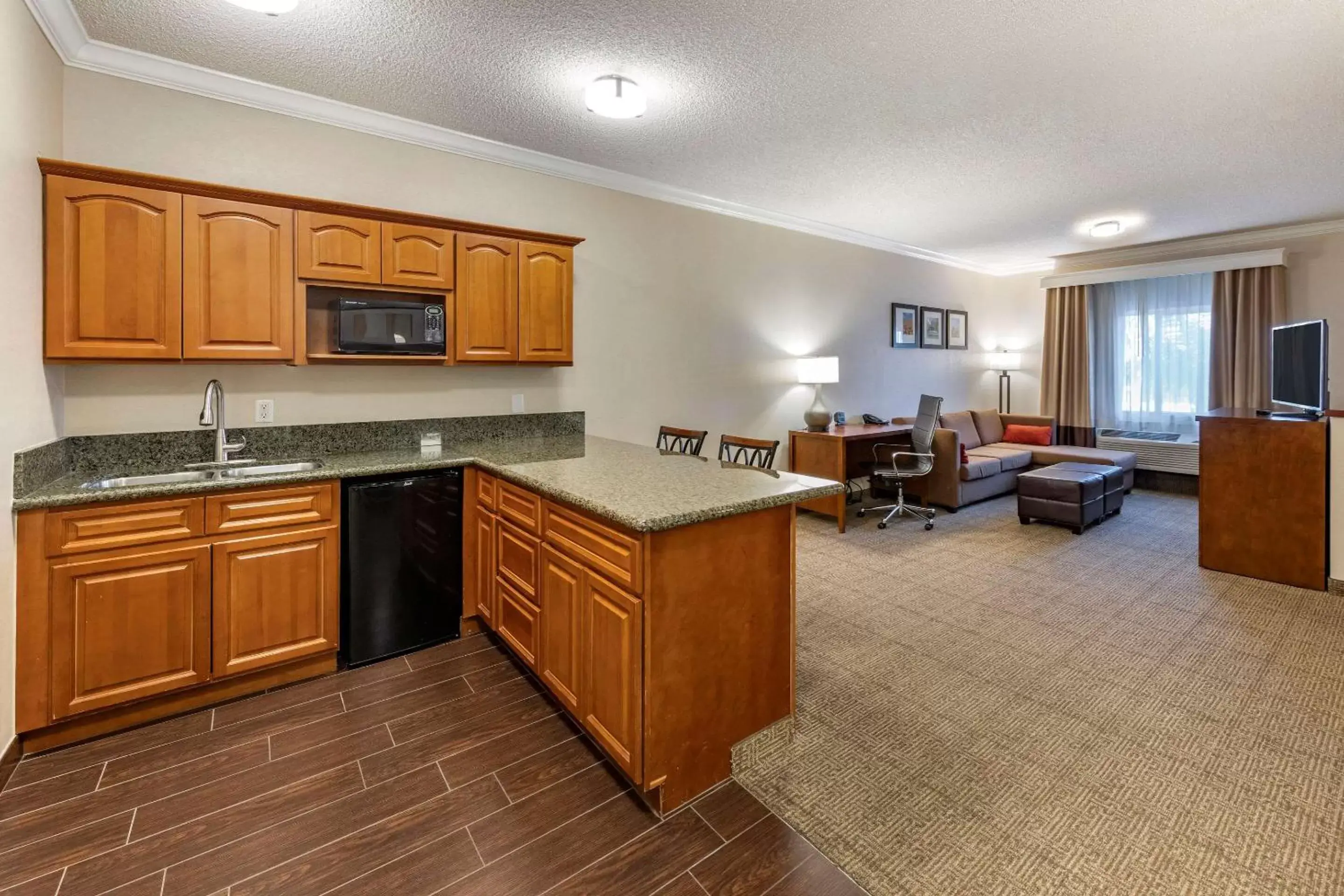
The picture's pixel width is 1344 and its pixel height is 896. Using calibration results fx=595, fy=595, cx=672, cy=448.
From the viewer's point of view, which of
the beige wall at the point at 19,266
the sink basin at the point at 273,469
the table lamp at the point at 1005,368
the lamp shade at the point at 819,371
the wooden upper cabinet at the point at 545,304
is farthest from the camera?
the table lamp at the point at 1005,368

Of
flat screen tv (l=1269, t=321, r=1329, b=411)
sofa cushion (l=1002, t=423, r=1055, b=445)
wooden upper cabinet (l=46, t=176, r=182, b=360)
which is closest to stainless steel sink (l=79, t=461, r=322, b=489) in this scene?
wooden upper cabinet (l=46, t=176, r=182, b=360)

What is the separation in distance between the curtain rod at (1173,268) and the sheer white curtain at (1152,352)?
0.17m

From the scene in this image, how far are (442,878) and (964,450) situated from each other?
566cm

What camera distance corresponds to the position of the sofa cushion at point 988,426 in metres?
6.68

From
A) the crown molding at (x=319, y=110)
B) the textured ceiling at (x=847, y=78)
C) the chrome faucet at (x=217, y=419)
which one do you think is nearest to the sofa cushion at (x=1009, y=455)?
the textured ceiling at (x=847, y=78)

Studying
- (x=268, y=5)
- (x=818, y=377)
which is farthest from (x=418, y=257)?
(x=818, y=377)

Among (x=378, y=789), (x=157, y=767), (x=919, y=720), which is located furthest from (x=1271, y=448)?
(x=157, y=767)

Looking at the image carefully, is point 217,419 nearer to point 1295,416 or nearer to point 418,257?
point 418,257

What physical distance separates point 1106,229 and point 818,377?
3.01 meters

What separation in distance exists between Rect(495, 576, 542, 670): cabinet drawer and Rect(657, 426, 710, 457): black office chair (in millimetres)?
987

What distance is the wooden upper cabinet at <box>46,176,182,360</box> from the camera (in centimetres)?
223

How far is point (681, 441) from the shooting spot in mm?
4348

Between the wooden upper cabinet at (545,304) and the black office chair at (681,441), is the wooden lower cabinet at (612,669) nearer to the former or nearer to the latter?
the black office chair at (681,441)

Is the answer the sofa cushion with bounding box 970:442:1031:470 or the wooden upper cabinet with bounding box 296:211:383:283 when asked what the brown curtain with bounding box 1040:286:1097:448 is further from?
the wooden upper cabinet with bounding box 296:211:383:283
